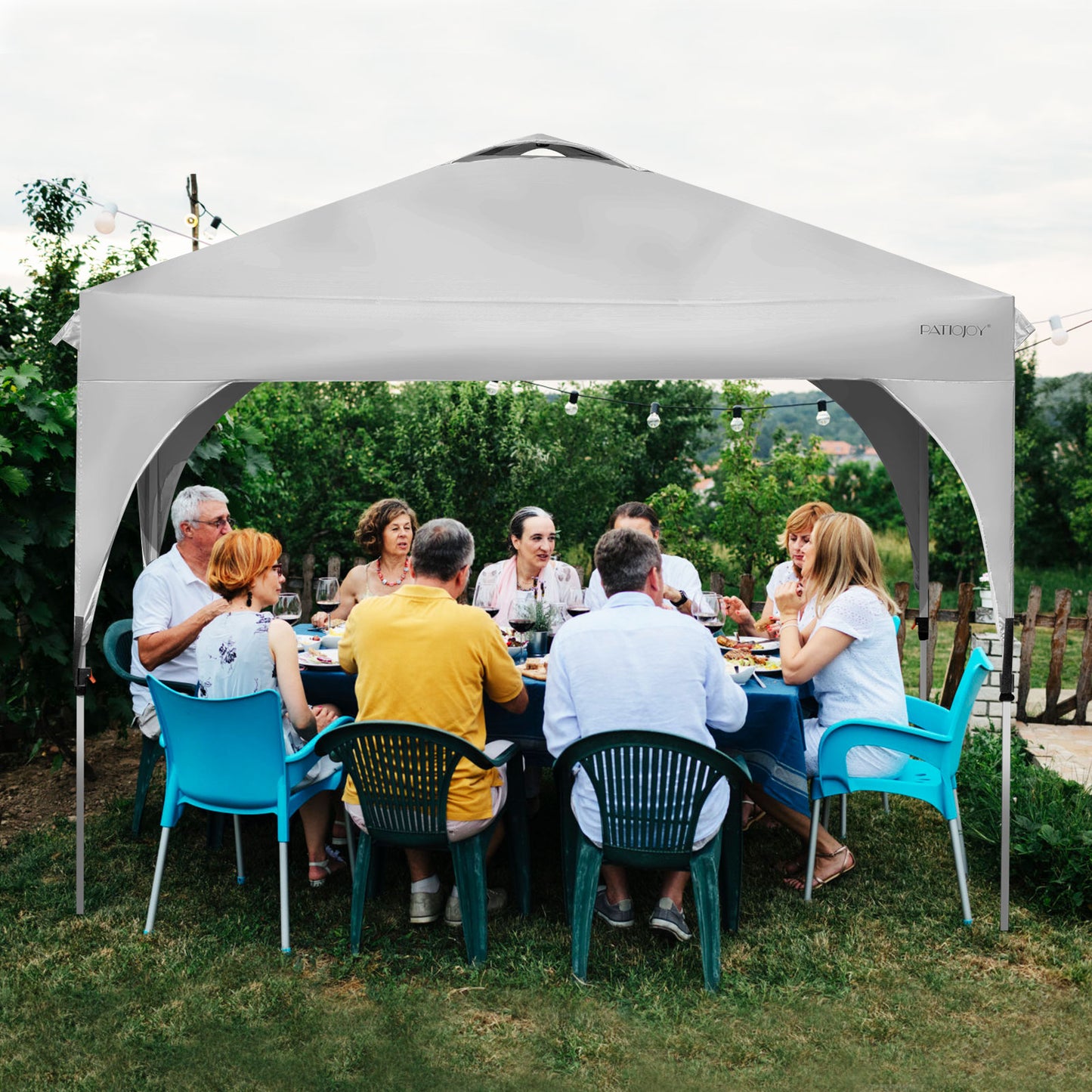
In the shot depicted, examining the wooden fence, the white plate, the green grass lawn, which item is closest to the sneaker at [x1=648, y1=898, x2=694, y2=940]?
the green grass lawn

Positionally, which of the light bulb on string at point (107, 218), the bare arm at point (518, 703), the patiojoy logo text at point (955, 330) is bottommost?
the bare arm at point (518, 703)

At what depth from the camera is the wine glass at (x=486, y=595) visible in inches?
193

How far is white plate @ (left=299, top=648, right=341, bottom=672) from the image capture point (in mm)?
3559

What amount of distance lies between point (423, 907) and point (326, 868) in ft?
1.73

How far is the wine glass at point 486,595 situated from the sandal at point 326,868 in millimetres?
1465

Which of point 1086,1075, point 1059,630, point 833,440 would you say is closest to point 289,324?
point 1086,1075

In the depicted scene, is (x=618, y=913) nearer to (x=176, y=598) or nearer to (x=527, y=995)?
(x=527, y=995)

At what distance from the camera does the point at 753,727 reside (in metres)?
3.34

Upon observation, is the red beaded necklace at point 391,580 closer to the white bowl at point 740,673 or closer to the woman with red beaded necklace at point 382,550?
the woman with red beaded necklace at point 382,550

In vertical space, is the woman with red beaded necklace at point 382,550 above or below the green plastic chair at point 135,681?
above

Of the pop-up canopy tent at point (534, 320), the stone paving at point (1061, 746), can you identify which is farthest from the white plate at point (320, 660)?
the stone paving at point (1061, 746)

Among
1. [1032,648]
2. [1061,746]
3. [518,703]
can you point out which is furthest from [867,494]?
[518,703]

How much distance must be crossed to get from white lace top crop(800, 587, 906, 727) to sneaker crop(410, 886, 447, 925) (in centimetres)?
154

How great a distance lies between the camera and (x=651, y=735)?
280 centimetres
